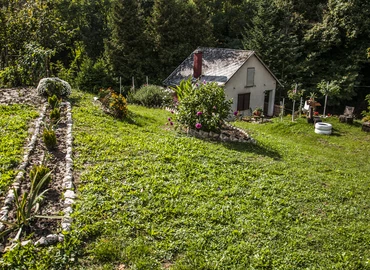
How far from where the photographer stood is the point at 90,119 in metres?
9.97

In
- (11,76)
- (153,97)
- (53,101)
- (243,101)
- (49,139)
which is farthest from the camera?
(243,101)

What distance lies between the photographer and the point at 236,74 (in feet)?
65.7

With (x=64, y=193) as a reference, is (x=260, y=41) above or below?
above

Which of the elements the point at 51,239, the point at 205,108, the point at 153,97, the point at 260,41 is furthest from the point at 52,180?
the point at 260,41

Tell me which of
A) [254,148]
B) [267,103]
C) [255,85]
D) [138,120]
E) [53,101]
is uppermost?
[255,85]

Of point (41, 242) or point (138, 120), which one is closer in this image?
point (41, 242)

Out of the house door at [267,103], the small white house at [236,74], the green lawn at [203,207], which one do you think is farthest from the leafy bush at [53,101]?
the house door at [267,103]

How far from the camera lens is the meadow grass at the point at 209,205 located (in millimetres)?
4832

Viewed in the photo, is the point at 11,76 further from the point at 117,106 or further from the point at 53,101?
the point at 117,106

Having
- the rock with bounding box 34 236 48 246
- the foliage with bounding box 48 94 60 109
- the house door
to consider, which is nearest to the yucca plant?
the rock with bounding box 34 236 48 246

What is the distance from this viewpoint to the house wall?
20.1 m

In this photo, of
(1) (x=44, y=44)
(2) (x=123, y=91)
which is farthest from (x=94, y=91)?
(1) (x=44, y=44)

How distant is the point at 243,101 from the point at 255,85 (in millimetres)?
1399

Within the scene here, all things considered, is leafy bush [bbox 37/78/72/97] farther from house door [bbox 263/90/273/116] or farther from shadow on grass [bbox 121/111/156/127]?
house door [bbox 263/90/273/116]
